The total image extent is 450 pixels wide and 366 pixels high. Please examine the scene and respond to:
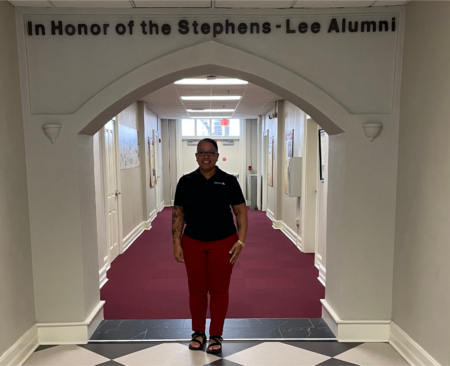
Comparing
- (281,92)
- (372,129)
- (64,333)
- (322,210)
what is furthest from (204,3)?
(322,210)

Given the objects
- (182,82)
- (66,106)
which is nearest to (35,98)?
(66,106)

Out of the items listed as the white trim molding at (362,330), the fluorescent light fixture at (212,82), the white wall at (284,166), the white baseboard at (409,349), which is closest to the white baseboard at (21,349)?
the white trim molding at (362,330)

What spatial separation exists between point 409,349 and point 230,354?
134cm

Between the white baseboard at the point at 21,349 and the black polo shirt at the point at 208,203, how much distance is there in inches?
Result: 57.6

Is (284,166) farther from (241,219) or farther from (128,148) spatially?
(241,219)

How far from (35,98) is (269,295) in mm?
3129

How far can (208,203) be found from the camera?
8.82 feet

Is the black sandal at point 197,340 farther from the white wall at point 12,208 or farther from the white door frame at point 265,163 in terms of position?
the white door frame at point 265,163

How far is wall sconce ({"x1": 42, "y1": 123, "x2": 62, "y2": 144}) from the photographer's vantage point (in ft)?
9.19

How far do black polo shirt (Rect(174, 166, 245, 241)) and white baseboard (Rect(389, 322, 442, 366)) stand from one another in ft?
5.10

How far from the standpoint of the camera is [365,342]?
2.97 meters

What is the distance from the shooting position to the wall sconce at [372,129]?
2.85m

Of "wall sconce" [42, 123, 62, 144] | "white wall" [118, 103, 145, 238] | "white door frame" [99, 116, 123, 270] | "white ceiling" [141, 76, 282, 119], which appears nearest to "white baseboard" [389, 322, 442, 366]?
"wall sconce" [42, 123, 62, 144]

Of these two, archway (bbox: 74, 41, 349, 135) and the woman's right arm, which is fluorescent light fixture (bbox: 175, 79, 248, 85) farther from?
the woman's right arm
